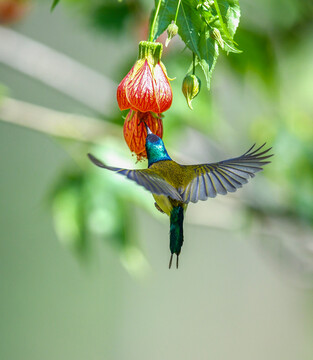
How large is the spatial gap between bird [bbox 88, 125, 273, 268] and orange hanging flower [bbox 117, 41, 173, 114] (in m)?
0.04

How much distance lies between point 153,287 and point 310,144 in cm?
222

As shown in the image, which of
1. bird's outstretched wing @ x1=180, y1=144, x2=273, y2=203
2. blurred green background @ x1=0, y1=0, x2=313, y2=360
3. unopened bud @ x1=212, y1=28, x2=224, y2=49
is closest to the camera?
unopened bud @ x1=212, y1=28, x2=224, y2=49

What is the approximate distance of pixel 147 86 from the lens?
77 cm

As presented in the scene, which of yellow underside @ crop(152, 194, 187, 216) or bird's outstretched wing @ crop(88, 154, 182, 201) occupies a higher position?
bird's outstretched wing @ crop(88, 154, 182, 201)

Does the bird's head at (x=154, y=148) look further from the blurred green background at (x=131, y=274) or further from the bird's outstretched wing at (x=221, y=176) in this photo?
the blurred green background at (x=131, y=274)

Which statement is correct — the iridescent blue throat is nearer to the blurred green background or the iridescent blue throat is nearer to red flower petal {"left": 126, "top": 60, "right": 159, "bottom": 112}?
red flower petal {"left": 126, "top": 60, "right": 159, "bottom": 112}

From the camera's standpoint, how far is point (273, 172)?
6.84ft

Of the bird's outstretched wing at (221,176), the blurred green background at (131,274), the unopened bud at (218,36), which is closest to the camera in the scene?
the unopened bud at (218,36)

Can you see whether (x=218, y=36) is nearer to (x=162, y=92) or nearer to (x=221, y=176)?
(x=162, y=92)

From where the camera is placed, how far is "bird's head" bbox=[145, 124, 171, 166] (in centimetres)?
81

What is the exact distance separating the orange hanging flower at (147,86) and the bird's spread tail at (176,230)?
148mm

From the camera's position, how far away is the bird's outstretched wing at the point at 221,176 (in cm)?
79

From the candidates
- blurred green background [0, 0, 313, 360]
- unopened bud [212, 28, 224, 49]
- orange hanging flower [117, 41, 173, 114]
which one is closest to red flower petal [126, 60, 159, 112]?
orange hanging flower [117, 41, 173, 114]

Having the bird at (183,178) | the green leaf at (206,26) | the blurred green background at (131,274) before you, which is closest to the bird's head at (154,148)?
the bird at (183,178)
